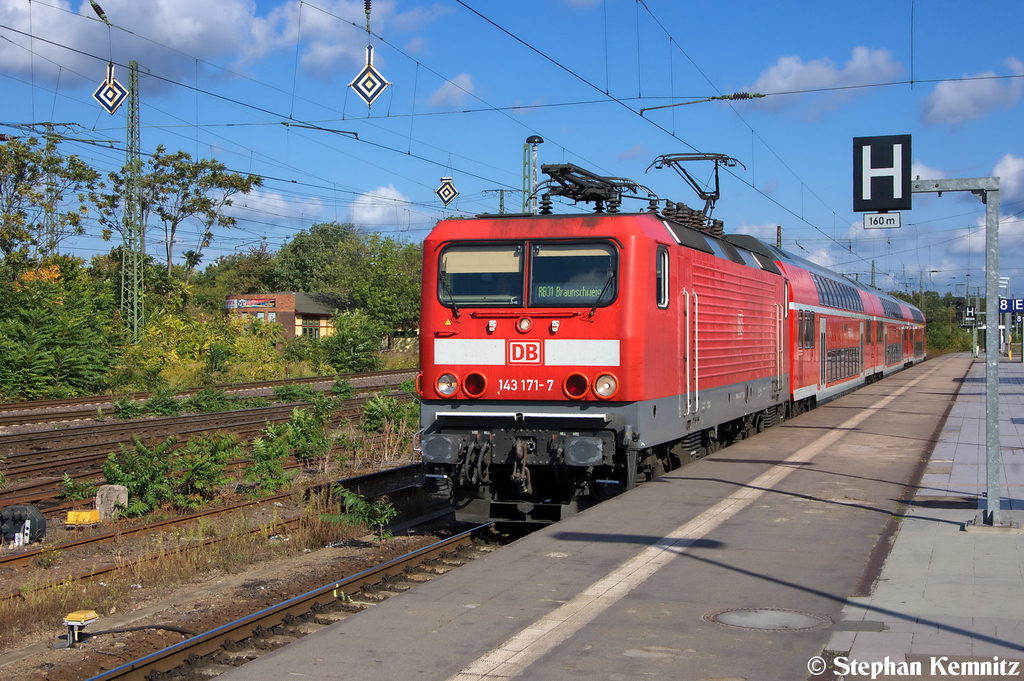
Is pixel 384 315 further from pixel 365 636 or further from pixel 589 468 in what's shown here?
pixel 365 636

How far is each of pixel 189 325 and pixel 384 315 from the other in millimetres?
16335

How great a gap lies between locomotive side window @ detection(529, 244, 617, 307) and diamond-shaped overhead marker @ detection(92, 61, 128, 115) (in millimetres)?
16310

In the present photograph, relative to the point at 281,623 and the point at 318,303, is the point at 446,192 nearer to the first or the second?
the point at 318,303

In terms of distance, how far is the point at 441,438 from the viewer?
9.62 metres

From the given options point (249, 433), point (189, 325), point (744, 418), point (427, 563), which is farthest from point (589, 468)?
point (189, 325)

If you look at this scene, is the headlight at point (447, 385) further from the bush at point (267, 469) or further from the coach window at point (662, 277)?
the bush at point (267, 469)

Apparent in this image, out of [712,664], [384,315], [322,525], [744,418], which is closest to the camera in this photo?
[712,664]

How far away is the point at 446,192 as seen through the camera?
37562 mm

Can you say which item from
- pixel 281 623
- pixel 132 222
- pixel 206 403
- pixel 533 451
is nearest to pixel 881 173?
pixel 533 451

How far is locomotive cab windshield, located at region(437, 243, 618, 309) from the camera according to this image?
975 cm

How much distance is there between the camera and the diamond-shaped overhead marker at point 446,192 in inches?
1470

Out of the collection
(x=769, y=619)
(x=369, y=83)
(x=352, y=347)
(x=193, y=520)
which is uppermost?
(x=369, y=83)

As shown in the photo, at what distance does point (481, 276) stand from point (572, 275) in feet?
3.16

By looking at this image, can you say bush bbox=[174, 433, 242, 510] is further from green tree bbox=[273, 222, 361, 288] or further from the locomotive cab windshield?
green tree bbox=[273, 222, 361, 288]
